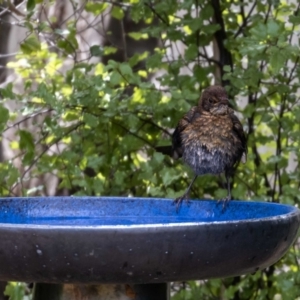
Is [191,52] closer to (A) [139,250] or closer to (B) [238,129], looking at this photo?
(B) [238,129]

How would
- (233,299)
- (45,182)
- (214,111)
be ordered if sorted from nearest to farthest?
(214,111)
(233,299)
(45,182)

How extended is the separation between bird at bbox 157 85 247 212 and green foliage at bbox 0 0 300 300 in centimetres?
18

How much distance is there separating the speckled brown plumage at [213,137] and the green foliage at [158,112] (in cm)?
18

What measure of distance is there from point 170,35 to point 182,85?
0.88ft

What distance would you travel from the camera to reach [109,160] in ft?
12.8

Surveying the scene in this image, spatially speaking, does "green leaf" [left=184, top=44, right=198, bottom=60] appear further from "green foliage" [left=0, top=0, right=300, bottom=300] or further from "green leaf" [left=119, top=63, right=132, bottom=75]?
"green leaf" [left=119, top=63, right=132, bottom=75]

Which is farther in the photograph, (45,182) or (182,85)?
(45,182)

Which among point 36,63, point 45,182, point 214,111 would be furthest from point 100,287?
point 45,182

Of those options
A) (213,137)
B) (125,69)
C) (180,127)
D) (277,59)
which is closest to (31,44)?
(125,69)

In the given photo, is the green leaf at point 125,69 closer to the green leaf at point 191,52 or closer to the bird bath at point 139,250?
the green leaf at point 191,52

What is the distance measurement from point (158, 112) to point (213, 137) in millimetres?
543

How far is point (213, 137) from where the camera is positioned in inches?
130

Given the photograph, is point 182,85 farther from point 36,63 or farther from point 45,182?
point 45,182

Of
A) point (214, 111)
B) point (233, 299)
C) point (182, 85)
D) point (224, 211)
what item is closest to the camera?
point (224, 211)
